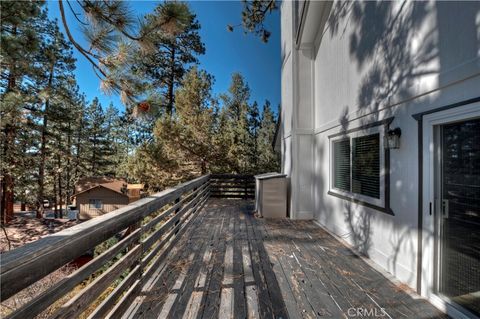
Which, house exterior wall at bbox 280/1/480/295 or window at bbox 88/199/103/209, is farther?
window at bbox 88/199/103/209

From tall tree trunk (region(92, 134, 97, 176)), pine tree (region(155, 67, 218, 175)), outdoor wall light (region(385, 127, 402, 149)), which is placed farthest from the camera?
tall tree trunk (region(92, 134, 97, 176))

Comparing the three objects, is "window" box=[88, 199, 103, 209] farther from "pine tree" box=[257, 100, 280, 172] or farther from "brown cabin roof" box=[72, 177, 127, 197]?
"pine tree" box=[257, 100, 280, 172]

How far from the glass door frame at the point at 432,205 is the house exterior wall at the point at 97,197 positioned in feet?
63.9

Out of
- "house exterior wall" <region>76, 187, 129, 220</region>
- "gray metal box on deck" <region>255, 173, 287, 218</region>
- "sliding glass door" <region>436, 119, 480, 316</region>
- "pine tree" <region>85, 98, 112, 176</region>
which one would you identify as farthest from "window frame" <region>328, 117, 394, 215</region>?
"pine tree" <region>85, 98, 112, 176</region>

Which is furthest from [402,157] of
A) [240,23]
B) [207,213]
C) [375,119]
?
[240,23]

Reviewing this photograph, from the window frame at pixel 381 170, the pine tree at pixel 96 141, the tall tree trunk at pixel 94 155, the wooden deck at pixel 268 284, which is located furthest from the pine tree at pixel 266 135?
the tall tree trunk at pixel 94 155

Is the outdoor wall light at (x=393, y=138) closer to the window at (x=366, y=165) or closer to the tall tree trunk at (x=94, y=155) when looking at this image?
the window at (x=366, y=165)

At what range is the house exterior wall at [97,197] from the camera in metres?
18.3

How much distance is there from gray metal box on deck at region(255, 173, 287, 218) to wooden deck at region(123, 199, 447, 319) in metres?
1.59

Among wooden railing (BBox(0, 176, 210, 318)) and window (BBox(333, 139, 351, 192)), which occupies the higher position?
window (BBox(333, 139, 351, 192))

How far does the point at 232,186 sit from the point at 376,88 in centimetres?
712

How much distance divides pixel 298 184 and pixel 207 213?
2569mm

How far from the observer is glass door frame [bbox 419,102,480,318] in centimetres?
231

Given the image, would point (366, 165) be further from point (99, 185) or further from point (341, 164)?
point (99, 185)
